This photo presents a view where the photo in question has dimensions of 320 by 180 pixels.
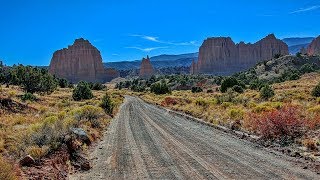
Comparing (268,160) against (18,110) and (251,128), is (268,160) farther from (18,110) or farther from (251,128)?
(18,110)

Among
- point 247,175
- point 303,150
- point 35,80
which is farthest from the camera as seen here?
point 35,80

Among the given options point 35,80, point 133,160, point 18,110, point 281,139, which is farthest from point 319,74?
point 133,160

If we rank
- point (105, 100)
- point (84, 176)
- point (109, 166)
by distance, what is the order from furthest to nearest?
point (105, 100)
point (109, 166)
point (84, 176)

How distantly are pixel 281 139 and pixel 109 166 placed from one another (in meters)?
9.15

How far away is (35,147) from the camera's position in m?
15.8

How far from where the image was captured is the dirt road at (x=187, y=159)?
13.7m

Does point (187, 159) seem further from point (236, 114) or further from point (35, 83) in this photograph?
point (35, 83)

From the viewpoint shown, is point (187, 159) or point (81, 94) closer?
point (187, 159)

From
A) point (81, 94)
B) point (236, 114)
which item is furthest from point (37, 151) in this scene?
point (81, 94)

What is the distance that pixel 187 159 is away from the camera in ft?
53.6

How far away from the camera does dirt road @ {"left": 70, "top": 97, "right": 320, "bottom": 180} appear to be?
13670 mm

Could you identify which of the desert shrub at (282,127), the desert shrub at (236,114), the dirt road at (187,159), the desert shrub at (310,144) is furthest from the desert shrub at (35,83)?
the desert shrub at (310,144)

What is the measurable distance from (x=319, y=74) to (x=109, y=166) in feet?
288

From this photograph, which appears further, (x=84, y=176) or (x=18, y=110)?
(x=18, y=110)
